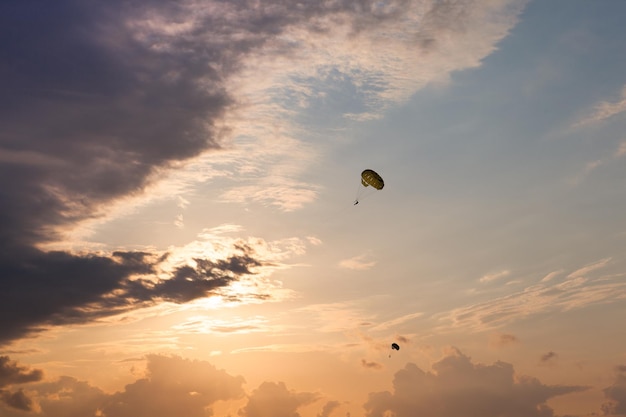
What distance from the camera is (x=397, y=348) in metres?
179

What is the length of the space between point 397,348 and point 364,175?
60062 millimetres

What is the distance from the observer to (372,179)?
149m

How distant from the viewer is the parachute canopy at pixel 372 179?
14912 cm

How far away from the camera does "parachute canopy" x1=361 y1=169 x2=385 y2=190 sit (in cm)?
14912

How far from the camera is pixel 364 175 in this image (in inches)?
5960

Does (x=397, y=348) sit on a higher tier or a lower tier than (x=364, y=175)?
lower

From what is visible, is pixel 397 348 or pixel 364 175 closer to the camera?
pixel 364 175
